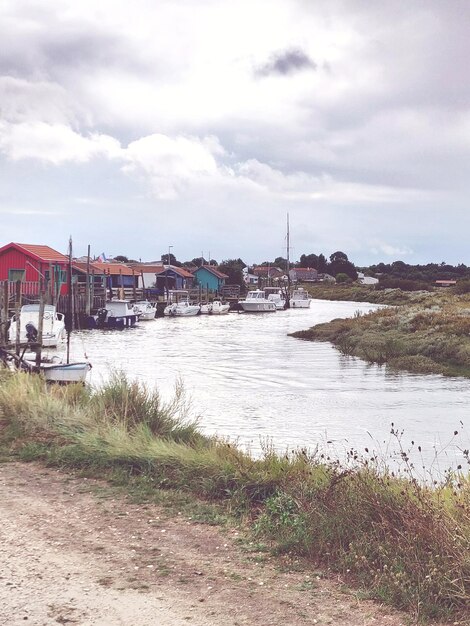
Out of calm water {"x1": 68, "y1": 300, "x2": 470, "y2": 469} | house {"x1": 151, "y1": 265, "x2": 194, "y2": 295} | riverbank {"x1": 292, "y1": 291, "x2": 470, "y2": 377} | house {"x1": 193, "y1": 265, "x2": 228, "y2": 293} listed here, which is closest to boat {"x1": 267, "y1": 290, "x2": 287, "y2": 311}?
house {"x1": 193, "y1": 265, "x2": 228, "y2": 293}

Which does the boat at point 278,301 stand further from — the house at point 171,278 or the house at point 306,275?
the house at point 306,275

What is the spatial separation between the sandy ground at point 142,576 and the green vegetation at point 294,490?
1.26 feet

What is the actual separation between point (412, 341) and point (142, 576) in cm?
2882

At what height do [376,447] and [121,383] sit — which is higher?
[121,383]

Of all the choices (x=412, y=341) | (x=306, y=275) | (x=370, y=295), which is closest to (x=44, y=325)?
(x=412, y=341)

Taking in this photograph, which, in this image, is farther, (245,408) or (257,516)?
(245,408)

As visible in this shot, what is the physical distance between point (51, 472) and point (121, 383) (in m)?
3.73

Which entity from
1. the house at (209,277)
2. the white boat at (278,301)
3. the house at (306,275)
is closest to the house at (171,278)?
the house at (209,277)

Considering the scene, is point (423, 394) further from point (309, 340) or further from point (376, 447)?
point (309, 340)

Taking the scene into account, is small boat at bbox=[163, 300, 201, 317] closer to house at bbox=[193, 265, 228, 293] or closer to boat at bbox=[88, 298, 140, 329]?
boat at bbox=[88, 298, 140, 329]

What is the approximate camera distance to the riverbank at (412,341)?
28.4 meters

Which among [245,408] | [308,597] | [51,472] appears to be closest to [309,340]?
[245,408]

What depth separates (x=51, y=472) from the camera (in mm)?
8867

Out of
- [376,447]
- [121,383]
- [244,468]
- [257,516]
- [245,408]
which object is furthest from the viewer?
[245,408]
